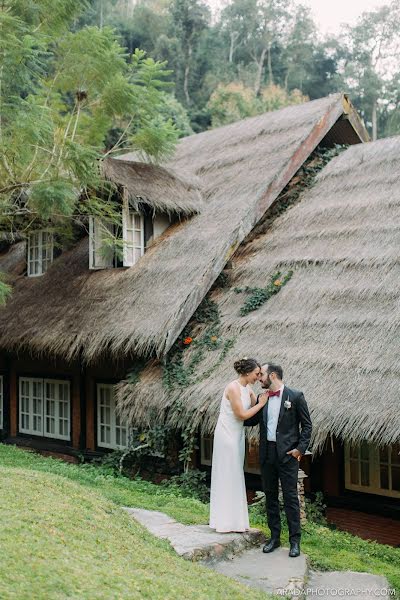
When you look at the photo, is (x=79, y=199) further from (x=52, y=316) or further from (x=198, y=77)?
(x=198, y=77)

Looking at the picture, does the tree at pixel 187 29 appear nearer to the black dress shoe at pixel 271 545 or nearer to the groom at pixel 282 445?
the groom at pixel 282 445

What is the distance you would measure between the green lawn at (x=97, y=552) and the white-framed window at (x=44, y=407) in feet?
22.6

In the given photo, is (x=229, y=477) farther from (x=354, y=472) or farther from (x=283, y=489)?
(x=354, y=472)

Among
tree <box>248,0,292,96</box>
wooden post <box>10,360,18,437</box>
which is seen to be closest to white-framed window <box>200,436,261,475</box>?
wooden post <box>10,360,18,437</box>

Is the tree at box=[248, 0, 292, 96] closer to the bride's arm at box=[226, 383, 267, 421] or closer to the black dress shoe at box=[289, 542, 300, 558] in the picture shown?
the bride's arm at box=[226, 383, 267, 421]

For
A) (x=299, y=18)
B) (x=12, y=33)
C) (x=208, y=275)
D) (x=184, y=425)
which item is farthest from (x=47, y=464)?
(x=299, y=18)

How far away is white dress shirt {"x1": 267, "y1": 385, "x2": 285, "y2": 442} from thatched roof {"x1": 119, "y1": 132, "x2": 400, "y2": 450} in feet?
6.01

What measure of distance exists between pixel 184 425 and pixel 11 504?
449 centimetres

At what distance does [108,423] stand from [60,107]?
668 centimetres

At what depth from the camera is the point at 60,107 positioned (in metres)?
14.6

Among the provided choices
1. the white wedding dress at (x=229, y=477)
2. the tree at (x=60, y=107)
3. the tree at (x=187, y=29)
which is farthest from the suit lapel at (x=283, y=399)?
the tree at (x=187, y=29)

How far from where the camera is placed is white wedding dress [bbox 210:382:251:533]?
6.71 m

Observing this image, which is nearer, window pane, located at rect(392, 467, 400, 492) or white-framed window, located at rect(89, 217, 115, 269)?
window pane, located at rect(392, 467, 400, 492)

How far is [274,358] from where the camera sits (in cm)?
976
